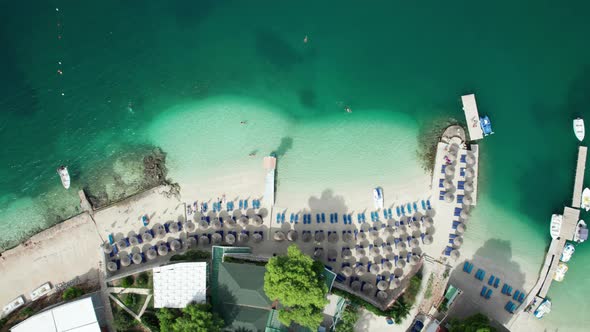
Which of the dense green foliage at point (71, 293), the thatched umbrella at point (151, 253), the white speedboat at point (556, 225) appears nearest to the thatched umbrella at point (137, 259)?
the thatched umbrella at point (151, 253)

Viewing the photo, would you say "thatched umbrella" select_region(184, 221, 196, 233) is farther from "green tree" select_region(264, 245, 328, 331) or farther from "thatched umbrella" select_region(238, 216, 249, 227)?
"green tree" select_region(264, 245, 328, 331)

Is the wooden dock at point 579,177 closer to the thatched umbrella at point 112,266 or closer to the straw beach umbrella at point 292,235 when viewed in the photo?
the straw beach umbrella at point 292,235

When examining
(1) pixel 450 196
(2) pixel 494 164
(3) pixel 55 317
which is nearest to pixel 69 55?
(3) pixel 55 317

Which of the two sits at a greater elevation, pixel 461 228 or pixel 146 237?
pixel 461 228

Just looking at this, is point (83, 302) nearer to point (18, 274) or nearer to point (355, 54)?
point (18, 274)

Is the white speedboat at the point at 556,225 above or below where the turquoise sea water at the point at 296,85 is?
below

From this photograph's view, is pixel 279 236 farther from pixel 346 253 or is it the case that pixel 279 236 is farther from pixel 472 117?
pixel 472 117

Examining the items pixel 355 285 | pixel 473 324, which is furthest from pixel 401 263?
pixel 473 324
